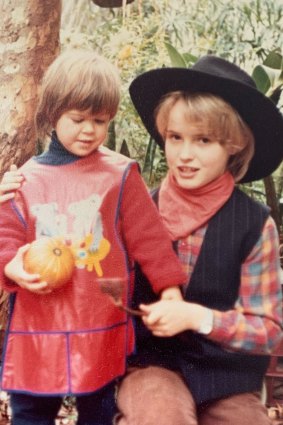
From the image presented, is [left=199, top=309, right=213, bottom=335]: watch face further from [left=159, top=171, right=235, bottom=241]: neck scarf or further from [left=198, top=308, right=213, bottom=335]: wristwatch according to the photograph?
[left=159, top=171, right=235, bottom=241]: neck scarf

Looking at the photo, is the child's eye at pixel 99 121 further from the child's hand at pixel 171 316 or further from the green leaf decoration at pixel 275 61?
the green leaf decoration at pixel 275 61

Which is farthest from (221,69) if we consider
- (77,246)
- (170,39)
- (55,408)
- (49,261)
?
(170,39)

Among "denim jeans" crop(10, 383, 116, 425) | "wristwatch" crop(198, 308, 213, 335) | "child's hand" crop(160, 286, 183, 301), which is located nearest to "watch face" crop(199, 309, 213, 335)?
"wristwatch" crop(198, 308, 213, 335)

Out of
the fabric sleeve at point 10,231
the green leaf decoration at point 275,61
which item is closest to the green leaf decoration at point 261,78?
the green leaf decoration at point 275,61

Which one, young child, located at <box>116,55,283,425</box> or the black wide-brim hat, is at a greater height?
the black wide-brim hat

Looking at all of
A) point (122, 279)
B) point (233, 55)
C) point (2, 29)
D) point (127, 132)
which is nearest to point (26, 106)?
point (2, 29)
